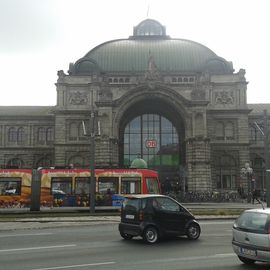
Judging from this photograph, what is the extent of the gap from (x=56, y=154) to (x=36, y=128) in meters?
7.72

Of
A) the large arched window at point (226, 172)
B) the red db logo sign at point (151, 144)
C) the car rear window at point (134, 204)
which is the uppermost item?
the red db logo sign at point (151, 144)

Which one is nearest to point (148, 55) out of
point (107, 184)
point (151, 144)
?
point (151, 144)

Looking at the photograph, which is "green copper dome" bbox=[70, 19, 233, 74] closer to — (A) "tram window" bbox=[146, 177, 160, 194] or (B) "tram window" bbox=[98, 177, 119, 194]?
(A) "tram window" bbox=[146, 177, 160, 194]

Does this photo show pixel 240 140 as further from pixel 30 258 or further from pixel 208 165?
pixel 30 258

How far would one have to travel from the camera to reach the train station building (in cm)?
5712

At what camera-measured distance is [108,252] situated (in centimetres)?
1427

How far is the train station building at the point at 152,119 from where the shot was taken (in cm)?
5712

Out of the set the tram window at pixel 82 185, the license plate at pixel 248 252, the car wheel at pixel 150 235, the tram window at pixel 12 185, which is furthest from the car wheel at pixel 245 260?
the tram window at pixel 12 185

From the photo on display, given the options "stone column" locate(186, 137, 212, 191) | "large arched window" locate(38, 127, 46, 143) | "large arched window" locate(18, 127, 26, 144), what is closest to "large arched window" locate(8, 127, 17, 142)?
"large arched window" locate(18, 127, 26, 144)

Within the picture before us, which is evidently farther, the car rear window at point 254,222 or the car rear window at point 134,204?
the car rear window at point 134,204

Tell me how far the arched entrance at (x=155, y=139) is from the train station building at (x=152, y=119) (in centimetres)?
14

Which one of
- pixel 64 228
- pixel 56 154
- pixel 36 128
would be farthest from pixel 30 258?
pixel 36 128

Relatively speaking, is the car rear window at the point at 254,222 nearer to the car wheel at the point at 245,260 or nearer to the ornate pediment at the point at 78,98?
the car wheel at the point at 245,260

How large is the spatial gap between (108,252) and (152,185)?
19.5 metres
